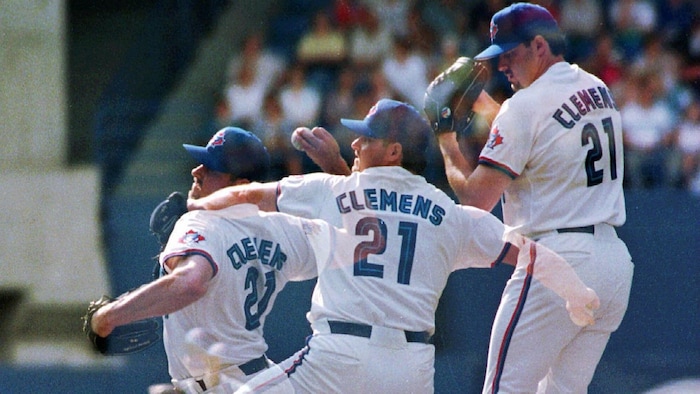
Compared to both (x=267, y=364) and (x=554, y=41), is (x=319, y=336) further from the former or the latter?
(x=554, y=41)

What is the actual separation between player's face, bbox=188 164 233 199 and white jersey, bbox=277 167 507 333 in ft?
1.38

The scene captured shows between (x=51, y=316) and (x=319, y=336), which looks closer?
(x=319, y=336)

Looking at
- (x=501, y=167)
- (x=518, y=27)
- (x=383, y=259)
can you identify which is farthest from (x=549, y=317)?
(x=518, y=27)

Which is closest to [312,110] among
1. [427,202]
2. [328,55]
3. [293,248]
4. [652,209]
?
[328,55]

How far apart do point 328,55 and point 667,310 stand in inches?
135

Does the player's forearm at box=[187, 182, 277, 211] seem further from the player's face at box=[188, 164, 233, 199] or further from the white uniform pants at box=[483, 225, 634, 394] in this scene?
the white uniform pants at box=[483, 225, 634, 394]

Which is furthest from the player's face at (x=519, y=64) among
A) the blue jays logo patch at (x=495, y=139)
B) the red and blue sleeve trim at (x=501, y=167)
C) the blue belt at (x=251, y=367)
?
the blue belt at (x=251, y=367)

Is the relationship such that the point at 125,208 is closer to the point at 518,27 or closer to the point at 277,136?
the point at 277,136

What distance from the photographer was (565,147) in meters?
3.79

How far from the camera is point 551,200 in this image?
3797 mm

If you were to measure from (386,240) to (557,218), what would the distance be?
66 cm

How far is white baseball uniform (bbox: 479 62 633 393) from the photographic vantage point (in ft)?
12.3

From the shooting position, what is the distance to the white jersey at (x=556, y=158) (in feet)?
12.4

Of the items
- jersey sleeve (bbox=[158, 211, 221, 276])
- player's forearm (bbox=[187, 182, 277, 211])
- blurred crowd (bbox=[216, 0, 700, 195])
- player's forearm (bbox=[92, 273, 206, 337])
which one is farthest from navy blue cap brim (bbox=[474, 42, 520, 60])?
blurred crowd (bbox=[216, 0, 700, 195])
